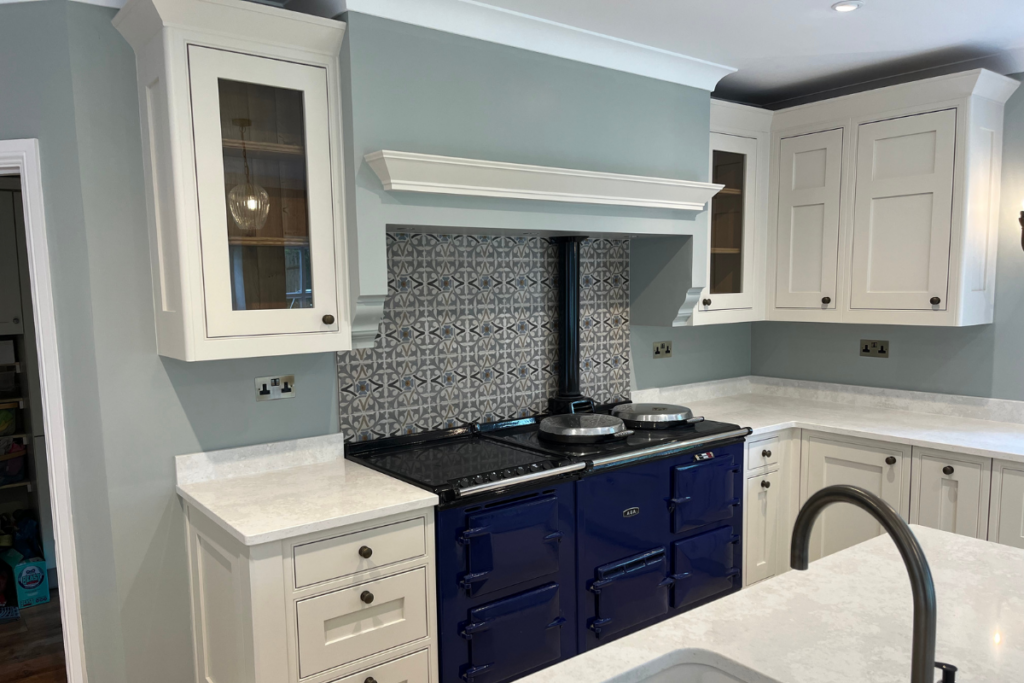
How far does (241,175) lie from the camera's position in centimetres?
203

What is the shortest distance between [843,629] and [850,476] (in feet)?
6.60

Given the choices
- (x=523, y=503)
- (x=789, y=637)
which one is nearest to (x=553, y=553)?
(x=523, y=503)

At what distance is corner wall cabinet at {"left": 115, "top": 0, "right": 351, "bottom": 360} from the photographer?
1925mm

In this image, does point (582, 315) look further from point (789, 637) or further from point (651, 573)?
point (789, 637)

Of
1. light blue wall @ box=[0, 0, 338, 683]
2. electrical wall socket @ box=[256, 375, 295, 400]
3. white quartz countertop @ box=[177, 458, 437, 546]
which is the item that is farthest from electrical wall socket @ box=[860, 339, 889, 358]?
light blue wall @ box=[0, 0, 338, 683]

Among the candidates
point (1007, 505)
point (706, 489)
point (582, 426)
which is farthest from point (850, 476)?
point (582, 426)

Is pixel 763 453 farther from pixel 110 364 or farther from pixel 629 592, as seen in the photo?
pixel 110 364

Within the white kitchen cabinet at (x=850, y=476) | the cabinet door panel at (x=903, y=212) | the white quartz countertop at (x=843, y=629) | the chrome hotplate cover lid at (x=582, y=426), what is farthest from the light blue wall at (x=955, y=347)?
the white quartz countertop at (x=843, y=629)

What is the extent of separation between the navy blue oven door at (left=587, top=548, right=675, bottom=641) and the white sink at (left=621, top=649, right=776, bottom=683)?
53.0 inches

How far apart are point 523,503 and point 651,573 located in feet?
2.41

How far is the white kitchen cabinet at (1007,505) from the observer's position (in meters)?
2.55

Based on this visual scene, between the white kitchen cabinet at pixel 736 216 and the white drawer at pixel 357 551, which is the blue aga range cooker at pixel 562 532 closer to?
the white drawer at pixel 357 551

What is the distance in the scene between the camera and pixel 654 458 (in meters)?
2.65

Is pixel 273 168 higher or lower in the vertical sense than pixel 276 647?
higher
